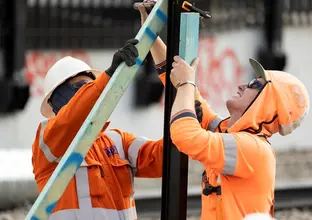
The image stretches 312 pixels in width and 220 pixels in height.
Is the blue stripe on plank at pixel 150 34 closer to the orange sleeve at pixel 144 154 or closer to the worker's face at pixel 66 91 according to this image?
the worker's face at pixel 66 91

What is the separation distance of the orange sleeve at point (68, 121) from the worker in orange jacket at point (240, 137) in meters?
0.36

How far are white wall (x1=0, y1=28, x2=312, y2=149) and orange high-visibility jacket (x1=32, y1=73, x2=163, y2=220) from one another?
6.35m

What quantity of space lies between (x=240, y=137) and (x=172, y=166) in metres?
0.32

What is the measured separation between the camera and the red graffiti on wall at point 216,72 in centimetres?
1311

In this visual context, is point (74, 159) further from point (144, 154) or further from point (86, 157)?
point (144, 154)

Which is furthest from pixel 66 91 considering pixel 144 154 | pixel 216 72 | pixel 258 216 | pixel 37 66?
pixel 216 72

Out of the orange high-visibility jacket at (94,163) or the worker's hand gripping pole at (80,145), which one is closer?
the worker's hand gripping pole at (80,145)

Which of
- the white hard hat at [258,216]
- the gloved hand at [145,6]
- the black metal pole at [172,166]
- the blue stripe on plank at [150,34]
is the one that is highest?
the gloved hand at [145,6]

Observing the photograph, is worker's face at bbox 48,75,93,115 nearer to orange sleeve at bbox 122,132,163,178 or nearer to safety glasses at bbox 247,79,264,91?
orange sleeve at bbox 122,132,163,178

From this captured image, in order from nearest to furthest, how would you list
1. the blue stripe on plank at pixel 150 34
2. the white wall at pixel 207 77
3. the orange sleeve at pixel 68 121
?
the blue stripe on plank at pixel 150 34 → the orange sleeve at pixel 68 121 → the white wall at pixel 207 77

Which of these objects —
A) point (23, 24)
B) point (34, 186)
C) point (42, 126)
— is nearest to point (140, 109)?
point (23, 24)

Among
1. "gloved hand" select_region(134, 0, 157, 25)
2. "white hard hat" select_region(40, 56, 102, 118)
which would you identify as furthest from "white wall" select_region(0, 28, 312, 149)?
"gloved hand" select_region(134, 0, 157, 25)

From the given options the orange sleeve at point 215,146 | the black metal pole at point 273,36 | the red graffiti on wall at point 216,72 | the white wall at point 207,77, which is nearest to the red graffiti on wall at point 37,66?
the white wall at point 207,77

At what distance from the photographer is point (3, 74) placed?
1119 centimetres
